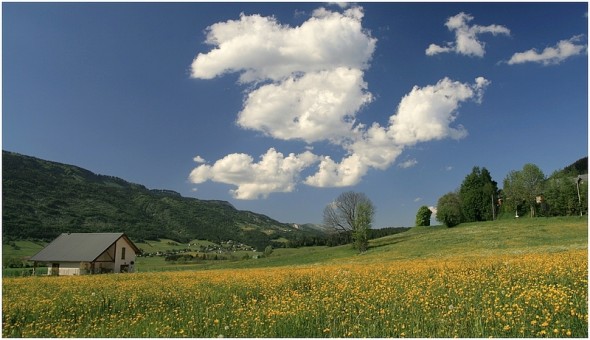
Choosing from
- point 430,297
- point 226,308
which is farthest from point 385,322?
point 226,308

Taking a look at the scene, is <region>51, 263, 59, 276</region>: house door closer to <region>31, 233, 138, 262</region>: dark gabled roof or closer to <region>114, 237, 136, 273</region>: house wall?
<region>31, 233, 138, 262</region>: dark gabled roof

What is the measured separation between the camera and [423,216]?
348 feet

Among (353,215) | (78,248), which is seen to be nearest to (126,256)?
(78,248)

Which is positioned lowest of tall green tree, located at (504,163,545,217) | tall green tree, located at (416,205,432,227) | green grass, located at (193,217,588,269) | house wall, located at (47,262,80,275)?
house wall, located at (47,262,80,275)

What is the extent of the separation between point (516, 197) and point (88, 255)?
82.0 metres

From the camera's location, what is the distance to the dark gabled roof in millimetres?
58469

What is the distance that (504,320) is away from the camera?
7656mm

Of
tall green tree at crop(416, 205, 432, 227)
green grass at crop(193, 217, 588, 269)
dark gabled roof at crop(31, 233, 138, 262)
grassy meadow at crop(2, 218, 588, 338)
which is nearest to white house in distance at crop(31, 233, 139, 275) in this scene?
dark gabled roof at crop(31, 233, 138, 262)

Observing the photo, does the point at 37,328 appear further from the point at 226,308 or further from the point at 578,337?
the point at 578,337

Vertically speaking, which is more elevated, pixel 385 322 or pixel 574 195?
pixel 574 195

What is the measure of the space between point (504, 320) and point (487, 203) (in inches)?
3762

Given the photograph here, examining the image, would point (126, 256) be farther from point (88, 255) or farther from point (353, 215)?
point (353, 215)

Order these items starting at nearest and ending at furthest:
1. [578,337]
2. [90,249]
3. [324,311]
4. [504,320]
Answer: [578,337] → [504,320] → [324,311] → [90,249]

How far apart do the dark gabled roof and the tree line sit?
69355mm
